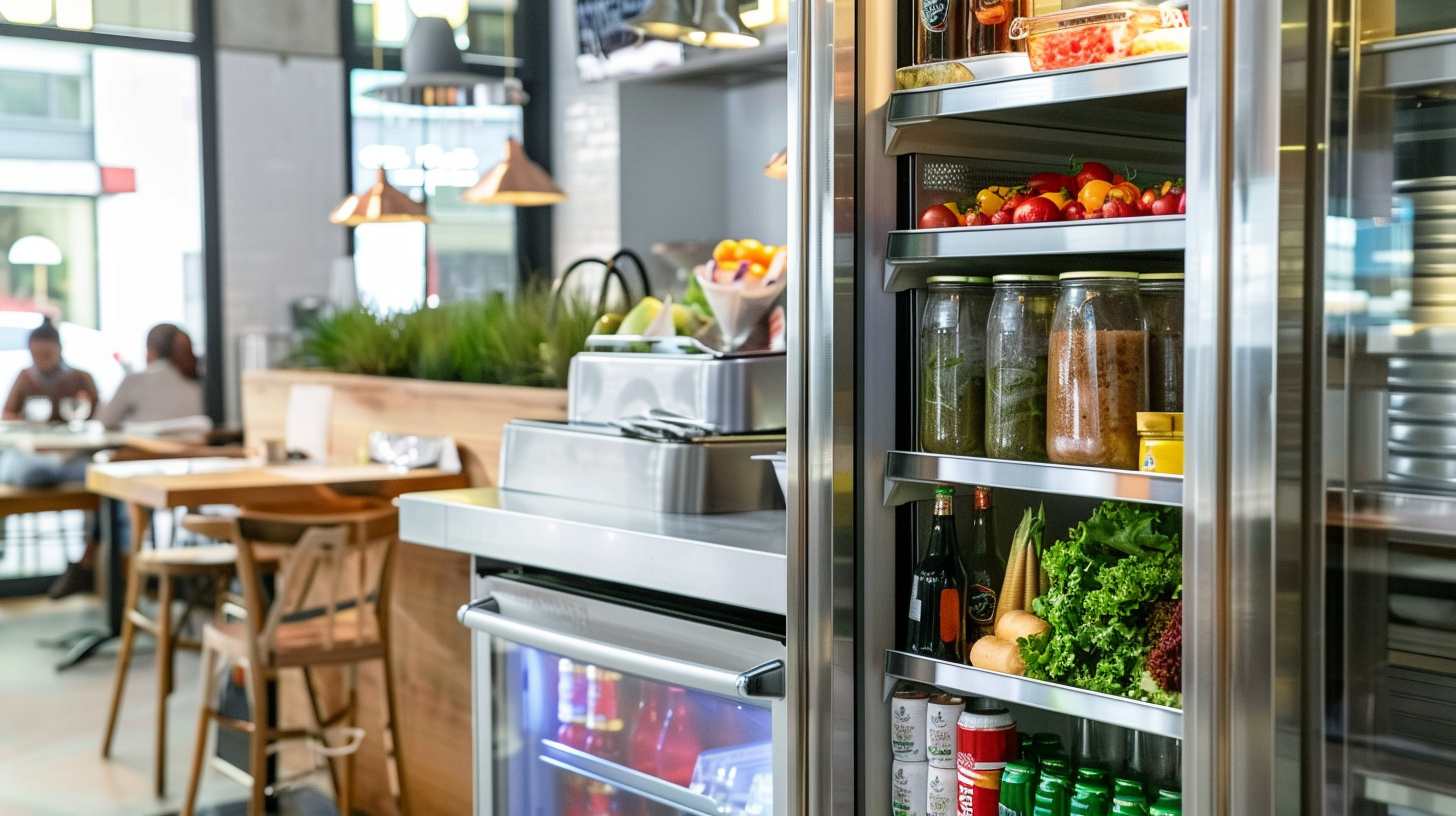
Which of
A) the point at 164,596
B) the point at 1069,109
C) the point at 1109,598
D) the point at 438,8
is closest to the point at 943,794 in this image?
the point at 1109,598

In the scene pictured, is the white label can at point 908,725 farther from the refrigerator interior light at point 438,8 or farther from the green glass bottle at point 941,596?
the refrigerator interior light at point 438,8

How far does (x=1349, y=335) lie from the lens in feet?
4.64

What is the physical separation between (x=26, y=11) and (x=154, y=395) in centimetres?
199

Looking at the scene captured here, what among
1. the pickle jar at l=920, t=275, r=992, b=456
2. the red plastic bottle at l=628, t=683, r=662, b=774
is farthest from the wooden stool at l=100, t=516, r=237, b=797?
the pickle jar at l=920, t=275, r=992, b=456

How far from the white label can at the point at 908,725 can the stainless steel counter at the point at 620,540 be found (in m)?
0.19

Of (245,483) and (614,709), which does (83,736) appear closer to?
(245,483)

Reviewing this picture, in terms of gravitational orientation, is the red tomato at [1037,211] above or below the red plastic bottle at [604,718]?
above

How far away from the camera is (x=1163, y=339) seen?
171 centimetres

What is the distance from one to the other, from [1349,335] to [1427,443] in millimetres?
124

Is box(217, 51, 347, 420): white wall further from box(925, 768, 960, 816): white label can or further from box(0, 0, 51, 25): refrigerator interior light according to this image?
box(925, 768, 960, 816): white label can

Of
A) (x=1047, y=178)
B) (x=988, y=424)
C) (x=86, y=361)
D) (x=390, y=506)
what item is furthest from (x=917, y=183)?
(x=86, y=361)

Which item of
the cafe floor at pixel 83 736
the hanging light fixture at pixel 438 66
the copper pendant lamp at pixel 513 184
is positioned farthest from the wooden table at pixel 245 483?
the hanging light fixture at pixel 438 66

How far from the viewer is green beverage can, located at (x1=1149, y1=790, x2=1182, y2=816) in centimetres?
166

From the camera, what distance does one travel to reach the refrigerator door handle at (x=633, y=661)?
1.92 metres
